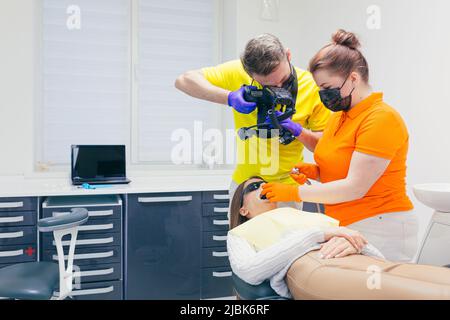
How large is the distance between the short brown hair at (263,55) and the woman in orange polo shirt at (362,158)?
153 millimetres

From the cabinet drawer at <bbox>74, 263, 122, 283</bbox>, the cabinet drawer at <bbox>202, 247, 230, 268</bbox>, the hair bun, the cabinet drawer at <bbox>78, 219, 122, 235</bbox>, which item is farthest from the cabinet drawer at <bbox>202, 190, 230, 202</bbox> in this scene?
the hair bun

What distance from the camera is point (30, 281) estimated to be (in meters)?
1.79

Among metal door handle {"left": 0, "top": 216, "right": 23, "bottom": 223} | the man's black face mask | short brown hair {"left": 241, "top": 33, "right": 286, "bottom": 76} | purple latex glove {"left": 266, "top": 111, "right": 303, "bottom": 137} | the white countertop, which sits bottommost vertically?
metal door handle {"left": 0, "top": 216, "right": 23, "bottom": 223}

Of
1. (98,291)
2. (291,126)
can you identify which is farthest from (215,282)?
(291,126)

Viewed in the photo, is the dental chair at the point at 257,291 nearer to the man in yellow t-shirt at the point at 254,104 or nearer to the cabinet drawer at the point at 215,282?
the man in yellow t-shirt at the point at 254,104

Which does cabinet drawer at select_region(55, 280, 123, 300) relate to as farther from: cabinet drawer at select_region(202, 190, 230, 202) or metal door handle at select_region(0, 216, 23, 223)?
cabinet drawer at select_region(202, 190, 230, 202)

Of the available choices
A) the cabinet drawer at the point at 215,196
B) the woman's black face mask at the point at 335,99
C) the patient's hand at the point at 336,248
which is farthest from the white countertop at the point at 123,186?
the patient's hand at the point at 336,248

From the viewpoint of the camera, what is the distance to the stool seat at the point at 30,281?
1.71 meters

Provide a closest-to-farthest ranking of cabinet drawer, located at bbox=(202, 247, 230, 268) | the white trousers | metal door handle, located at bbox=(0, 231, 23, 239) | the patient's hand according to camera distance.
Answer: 1. the patient's hand
2. the white trousers
3. metal door handle, located at bbox=(0, 231, 23, 239)
4. cabinet drawer, located at bbox=(202, 247, 230, 268)

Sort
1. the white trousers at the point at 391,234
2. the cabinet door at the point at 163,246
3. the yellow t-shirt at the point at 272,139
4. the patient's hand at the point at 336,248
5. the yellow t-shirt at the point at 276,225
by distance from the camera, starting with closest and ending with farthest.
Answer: the patient's hand at the point at 336,248, the yellow t-shirt at the point at 276,225, the white trousers at the point at 391,234, the yellow t-shirt at the point at 272,139, the cabinet door at the point at 163,246

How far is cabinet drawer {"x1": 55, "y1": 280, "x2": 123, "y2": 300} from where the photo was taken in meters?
2.46

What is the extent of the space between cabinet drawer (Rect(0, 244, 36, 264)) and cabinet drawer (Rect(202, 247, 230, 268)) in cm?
105

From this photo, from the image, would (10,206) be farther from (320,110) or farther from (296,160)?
(320,110)
